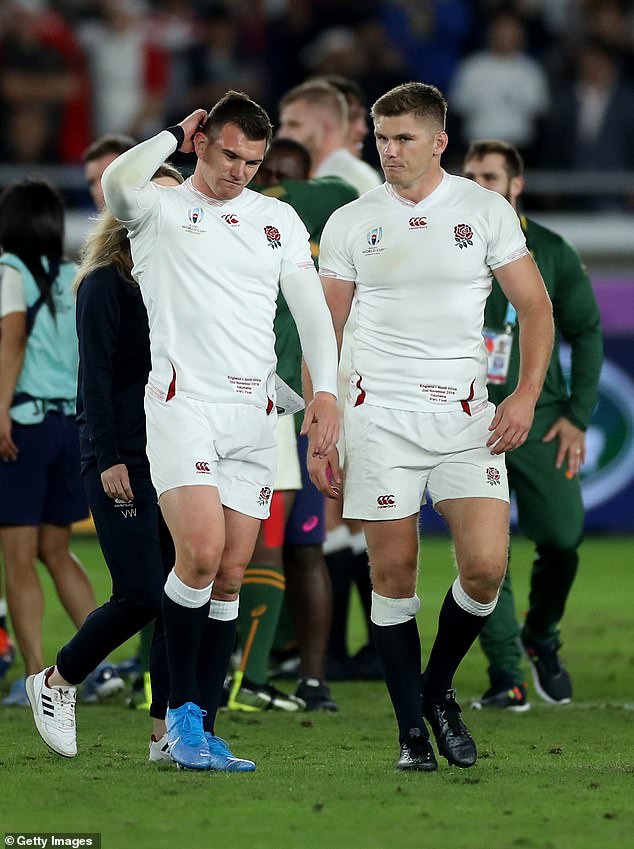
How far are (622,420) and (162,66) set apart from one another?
17.2 ft

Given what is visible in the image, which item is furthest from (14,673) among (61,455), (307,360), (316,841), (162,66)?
(162,66)

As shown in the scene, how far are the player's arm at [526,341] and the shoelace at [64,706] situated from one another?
1.68m

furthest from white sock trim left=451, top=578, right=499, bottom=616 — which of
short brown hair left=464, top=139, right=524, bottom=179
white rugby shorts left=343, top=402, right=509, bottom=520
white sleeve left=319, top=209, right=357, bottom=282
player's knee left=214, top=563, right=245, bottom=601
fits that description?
short brown hair left=464, top=139, right=524, bottom=179

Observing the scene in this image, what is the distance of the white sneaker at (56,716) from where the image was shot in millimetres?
5676

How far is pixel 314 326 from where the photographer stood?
5391 millimetres

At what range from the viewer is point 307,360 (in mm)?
5430

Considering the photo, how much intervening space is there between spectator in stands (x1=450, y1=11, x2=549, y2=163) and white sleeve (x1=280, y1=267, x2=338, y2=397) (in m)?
9.76

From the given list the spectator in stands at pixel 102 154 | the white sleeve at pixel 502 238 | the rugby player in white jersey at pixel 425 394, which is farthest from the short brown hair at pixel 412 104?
the spectator in stands at pixel 102 154

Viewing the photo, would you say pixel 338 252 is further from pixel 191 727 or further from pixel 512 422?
pixel 191 727

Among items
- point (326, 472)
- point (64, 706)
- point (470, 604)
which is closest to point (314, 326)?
point (326, 472)

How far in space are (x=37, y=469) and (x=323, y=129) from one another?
2.44 m

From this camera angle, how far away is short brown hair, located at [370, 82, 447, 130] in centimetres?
546

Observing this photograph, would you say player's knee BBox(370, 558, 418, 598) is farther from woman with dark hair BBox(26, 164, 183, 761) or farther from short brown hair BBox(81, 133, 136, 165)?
short brown hair BBox(81, 133, 136, 165)

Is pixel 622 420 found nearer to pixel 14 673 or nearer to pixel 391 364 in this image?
pixel 14 673
